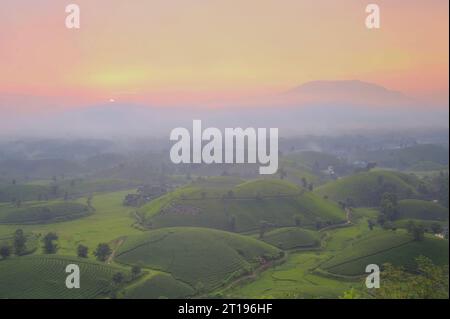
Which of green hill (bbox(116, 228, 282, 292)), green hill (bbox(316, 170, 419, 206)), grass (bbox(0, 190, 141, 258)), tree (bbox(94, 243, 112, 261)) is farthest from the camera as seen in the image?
green hill (bbox(316, 170, 419, 206))

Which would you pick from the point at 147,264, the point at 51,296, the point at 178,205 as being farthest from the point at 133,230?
the point at 51,296

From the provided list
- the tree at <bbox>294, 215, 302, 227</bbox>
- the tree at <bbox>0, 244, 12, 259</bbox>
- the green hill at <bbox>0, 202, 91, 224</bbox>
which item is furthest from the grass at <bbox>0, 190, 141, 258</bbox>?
the tree at <bbox>294, 215, 302, 227</bbox>

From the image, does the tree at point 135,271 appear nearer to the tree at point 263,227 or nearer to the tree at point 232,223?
the tree at point 263,227

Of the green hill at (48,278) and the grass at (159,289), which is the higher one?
the green hill at (48,278)

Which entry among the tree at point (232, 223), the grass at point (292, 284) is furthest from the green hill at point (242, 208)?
the grass at point (292, 284)

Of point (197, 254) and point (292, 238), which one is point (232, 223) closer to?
point (292, 238)

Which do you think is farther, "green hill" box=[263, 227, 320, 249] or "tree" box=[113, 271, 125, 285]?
"green hill" box=[263, 227, 320, 249]

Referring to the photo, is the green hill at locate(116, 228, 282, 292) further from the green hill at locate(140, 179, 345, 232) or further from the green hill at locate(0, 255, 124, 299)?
the green hill at locate(140, 179, 345, 232)
